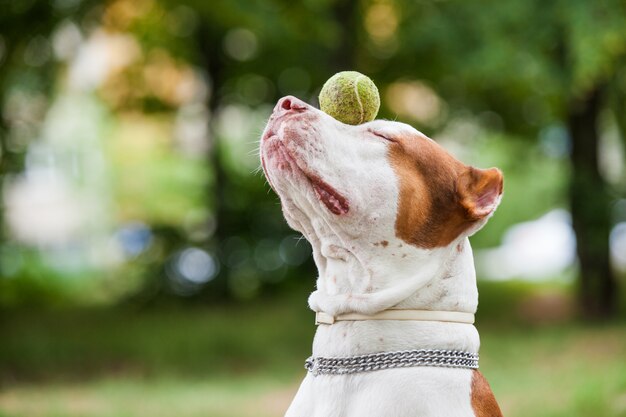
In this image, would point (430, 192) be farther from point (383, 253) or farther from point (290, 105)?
point (290, 105)

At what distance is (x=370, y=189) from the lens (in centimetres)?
257

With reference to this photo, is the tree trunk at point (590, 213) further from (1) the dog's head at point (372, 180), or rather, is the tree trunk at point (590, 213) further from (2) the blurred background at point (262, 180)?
(1) the dog's head at point (372, 180)

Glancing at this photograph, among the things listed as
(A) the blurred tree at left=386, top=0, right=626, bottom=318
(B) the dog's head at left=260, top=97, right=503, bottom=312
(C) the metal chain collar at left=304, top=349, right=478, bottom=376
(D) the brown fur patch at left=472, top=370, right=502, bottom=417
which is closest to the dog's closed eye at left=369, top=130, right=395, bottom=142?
(B) the dog's head at left=260, top=97, right=503, bottom=312

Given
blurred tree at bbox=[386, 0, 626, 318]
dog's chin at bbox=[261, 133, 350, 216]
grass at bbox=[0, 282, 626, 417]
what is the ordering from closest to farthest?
dog's chin at bbox=[261, 133, 350, 216], grass at bbox=[0, 282, 626, 417], blurred tree at bbox=[386, 0, 626, 318]

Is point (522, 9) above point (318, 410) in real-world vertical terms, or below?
above

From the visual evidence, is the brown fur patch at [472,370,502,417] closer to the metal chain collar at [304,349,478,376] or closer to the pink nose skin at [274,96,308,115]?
the metal chain collar at [304,349,478,376]

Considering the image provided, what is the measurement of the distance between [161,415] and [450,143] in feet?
29.9

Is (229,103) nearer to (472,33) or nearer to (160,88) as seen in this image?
(160,88)

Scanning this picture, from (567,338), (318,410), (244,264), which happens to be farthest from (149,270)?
(318,410)

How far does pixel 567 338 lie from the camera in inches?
428

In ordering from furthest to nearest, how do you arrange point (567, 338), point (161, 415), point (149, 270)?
1. point (149, 270)
2. point (567, 338)
3. point (161, 415)

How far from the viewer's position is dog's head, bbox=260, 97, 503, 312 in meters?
2.55

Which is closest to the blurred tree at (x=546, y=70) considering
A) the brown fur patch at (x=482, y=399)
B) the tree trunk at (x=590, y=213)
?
the tree trunk at (x=590, y=213)

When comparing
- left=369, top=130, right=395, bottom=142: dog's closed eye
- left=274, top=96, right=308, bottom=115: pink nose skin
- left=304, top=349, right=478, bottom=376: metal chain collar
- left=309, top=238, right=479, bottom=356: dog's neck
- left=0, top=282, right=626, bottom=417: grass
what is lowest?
Result: left=0, top=282, right=626, bottom=417: grass
